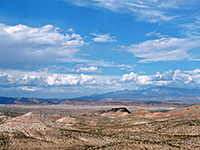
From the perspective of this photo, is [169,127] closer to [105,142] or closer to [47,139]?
[105,142]

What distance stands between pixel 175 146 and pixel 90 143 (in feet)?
49.9

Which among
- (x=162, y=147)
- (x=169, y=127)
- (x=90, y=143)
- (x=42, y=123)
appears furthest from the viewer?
(x=42, y=123)

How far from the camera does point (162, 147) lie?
4453 cm


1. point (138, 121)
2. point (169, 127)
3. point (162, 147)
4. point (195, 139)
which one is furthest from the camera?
point (138, 121)

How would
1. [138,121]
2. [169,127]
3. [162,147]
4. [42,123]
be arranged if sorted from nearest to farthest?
[162,147]
[169,127]
[42,123]
[138,121]

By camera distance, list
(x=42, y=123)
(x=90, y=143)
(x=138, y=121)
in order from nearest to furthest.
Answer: (x=90, y=143)
(x=42, y=123)
(x=138, y=121)

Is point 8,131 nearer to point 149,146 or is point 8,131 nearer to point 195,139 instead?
point 149,146

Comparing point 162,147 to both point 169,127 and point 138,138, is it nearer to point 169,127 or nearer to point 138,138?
point 138,138

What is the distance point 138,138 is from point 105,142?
6.07m

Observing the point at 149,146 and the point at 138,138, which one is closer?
the point at 149,146

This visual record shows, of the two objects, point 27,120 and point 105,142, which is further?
point 27,120

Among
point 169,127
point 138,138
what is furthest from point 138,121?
point 138,138

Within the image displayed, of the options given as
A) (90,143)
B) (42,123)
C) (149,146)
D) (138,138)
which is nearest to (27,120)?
(42,123)

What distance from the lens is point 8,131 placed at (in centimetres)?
5962
